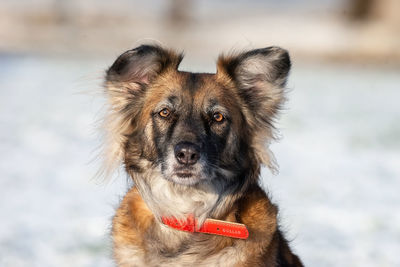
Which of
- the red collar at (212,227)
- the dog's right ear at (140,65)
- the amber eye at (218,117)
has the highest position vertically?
the dog's right ear at (140,65)

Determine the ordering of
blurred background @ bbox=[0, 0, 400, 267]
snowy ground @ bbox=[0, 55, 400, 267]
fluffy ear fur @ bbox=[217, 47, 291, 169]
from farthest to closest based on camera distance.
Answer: blurred background @ bbox=[0, 0, 400, 267], snowy ground @ bbox=[0, 55, 400, 267], fluffy ear fur @ bbox=[217, 47, 291, 169]

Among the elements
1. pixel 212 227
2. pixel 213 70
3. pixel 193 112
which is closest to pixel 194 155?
pixel 193 112

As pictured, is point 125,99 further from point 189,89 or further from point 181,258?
point 181,258

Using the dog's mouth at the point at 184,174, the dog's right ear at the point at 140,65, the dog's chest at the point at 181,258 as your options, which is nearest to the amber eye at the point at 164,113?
the dog's right ear at the point at 140,65

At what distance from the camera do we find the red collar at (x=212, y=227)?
4566mm

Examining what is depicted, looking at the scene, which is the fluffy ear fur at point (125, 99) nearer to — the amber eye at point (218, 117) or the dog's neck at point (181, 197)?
the dog's neck at point (181, 197)

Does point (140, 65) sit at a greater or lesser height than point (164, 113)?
greater

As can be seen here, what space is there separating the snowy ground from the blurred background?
2 centimetres

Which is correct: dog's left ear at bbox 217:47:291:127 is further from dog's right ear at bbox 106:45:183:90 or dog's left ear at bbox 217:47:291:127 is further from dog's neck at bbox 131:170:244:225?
dog's neck at bbox 131:170:244:225

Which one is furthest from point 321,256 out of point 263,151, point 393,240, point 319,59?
point 319,59

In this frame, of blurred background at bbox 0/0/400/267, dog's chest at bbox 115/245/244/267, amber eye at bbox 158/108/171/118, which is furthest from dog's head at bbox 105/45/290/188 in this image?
dog's chest at bbox 115/245/244/267

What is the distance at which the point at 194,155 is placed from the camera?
14.9ft

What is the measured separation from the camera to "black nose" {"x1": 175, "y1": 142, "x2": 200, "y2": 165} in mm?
4504

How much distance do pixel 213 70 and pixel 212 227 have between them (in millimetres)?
13869
